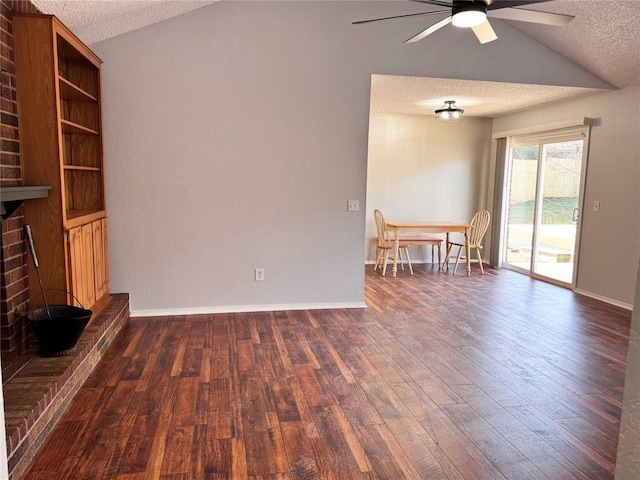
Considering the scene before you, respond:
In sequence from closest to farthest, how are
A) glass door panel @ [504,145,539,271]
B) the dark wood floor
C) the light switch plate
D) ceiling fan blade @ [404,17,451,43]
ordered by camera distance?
the dark wood floor → ceiling fan blade @ [404,17,451,43] → the light switch plate → glass door panel @ [504,145,539,271]

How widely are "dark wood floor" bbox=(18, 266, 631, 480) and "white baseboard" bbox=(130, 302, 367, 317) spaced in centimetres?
12

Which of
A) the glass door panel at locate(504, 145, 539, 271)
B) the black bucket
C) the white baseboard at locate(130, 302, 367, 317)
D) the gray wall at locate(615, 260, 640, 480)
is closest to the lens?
the gray wall at locate(615, 260, 640, 480)

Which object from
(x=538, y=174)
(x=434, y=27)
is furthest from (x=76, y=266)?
(x=538, y=174)

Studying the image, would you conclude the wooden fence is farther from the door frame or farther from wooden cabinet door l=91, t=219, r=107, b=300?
wooden cabinet door l=91, t=219, r=107, b=300

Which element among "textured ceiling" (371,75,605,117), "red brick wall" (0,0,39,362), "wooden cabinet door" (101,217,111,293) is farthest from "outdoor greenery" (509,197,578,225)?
"red brick wall" (0,0,39,362)

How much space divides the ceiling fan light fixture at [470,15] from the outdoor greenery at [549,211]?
377 cm

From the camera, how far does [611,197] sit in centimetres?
512

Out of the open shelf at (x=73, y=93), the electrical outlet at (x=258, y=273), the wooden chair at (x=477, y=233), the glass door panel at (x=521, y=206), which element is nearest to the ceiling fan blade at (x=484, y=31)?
the electrical outlet at (x=258, y=273)

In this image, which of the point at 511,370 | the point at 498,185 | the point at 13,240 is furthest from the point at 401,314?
the point at 498,185

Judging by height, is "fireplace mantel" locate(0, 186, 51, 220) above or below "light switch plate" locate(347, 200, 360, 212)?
above

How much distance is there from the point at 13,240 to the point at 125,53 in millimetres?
2120

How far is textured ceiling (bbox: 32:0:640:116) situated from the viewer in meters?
3.48

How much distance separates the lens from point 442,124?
7.32 m

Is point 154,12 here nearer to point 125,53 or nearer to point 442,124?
point 125,53
